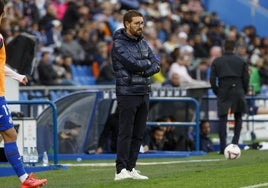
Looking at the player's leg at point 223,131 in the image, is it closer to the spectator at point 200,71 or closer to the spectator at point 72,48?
the spectator at point 72,48

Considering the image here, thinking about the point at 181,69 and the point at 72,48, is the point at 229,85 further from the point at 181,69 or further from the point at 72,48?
the point at 72,48

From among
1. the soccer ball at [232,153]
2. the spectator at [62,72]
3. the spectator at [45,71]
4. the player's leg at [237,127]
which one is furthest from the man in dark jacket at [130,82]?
the spectator at [62,72]

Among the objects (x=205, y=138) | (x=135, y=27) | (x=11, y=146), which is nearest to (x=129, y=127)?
(x=135, y=27)

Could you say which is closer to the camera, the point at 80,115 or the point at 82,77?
the point at 80,115

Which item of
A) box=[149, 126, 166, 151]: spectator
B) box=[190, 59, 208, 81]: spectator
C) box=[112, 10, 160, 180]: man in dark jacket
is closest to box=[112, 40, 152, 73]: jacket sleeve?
box=[112, 10, 160, 180]: man in dark jacket

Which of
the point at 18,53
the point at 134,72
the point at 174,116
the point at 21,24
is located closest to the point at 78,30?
the point at 21,24

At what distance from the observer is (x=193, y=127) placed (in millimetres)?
21984

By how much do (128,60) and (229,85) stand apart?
6645 millimetres

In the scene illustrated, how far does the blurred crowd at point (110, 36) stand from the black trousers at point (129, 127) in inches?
389

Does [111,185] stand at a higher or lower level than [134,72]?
lower

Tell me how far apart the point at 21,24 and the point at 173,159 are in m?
8.28

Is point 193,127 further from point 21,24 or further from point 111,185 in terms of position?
point 111,185

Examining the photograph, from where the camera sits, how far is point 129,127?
1395 centimetres

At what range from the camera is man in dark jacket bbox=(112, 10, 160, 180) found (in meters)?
13.9
